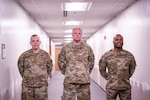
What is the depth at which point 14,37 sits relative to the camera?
4793 millimetres

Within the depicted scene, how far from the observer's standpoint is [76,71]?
3.76 m

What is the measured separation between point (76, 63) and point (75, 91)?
0.41 meters

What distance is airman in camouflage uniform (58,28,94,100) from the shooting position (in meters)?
3.73

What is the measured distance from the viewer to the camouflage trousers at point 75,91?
3.70m

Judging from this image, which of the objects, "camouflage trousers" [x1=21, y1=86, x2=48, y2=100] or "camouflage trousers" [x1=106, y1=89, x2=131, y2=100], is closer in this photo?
"camouflage trousers" [x1=106, y1=89, x2=131, y2=100]

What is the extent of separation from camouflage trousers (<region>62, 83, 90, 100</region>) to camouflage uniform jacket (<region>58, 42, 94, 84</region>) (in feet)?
0.24

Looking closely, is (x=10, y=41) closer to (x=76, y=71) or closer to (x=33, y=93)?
(x=33, y=93)

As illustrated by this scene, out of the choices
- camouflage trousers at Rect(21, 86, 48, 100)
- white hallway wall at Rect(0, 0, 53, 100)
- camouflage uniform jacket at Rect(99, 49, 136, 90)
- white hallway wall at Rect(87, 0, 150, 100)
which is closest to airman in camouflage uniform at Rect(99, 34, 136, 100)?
camouflage uniform jacket at Rect(99, 49, 136, 90)

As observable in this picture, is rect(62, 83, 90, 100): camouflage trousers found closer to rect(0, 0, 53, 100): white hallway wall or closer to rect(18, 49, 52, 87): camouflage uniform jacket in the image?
rect(18, 49, 52, 87): camouflage uniform jacket

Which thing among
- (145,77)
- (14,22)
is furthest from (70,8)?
(145,77)

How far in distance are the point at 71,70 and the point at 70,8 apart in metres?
2.78

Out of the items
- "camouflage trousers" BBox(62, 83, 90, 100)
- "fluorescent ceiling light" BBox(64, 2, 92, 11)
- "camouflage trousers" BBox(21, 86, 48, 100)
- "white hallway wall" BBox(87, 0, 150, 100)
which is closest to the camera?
"camouflage trousers" BBox(62, 83, 90, 100)

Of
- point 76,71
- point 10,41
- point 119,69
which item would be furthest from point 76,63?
point 10,41

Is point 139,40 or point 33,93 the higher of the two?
point 139,40
